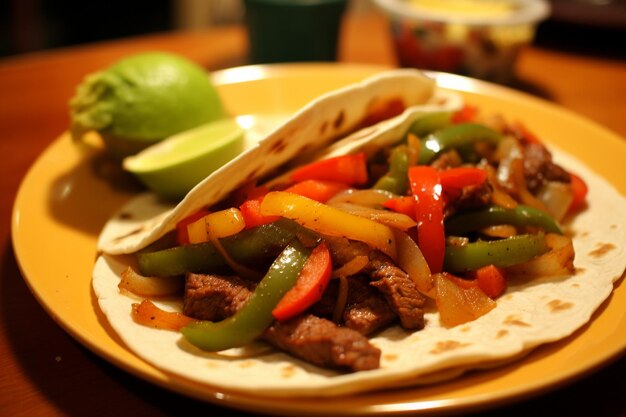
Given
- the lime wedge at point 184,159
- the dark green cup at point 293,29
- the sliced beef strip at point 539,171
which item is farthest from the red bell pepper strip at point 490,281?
the dark green cup at point 293,29

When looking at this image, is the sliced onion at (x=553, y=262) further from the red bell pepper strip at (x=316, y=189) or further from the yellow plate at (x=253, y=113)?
the red bell pepper strip at (x=316, y=189)

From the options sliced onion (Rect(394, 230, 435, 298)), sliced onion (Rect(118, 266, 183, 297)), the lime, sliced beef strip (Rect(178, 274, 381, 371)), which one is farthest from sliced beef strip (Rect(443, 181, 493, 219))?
the lime

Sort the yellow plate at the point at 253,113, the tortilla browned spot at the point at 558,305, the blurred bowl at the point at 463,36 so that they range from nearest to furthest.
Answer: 1. the yellow plate at the point at 253,113
2. the tortilla browned spot at the point at 558,305
3. the blurred bowl at the point at 463,36

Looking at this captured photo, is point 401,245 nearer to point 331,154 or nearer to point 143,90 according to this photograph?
Answer: point 331,154

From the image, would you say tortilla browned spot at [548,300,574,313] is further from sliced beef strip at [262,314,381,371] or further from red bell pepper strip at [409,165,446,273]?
sliced beef strip at [262,314,381,371]

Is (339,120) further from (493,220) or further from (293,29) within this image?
(293,29)

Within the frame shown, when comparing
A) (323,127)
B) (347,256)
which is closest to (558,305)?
(347,256)
